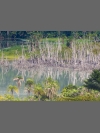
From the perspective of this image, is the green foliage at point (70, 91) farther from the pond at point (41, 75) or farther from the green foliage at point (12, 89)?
the green foliage at point (12, 89)

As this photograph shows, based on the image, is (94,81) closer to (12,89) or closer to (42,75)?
(42,75)

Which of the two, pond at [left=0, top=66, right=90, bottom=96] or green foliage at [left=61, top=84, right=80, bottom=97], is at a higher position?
pond at [left=0, top=66, right=90, bottom=96]

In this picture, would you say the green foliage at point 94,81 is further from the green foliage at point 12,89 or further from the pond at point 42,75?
the green foliage at point 12,89

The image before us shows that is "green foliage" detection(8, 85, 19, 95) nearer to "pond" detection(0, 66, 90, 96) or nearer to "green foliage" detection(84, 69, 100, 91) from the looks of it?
"pond" detection(0, 66, 90, 96)

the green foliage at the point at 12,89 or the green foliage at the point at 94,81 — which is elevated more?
the green foliage at the point at 94,81

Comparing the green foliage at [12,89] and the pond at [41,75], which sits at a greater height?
the pond at [41,75]

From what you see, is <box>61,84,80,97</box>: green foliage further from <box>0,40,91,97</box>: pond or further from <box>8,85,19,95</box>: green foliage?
<box>8,85,19,95</box>: green foliage

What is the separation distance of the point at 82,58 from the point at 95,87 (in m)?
0.76

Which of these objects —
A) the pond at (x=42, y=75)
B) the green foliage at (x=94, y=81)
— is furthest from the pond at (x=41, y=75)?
the green foliage at (x=94, y=81)

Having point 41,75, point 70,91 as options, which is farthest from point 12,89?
point 70,91

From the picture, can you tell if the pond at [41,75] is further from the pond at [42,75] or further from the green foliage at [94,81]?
the green foliage at [94,81]

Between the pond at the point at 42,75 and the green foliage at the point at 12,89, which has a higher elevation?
the pond at the point at 42,75

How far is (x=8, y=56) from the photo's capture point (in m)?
7.61

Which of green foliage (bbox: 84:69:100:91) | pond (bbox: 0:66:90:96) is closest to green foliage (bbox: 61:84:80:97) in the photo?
pond (bbox: 0:66:90:96)
